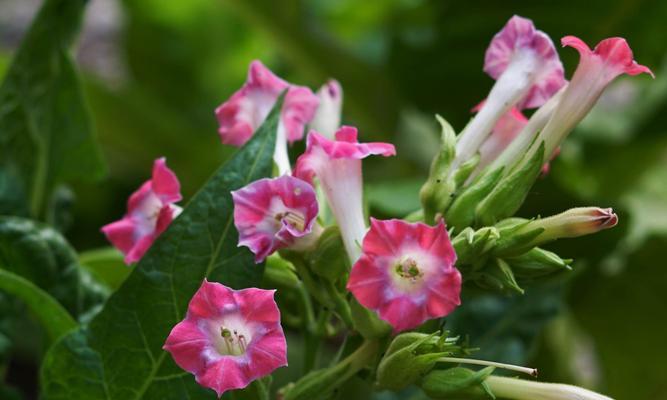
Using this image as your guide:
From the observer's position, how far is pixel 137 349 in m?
0.59

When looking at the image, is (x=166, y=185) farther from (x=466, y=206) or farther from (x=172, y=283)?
(x=466, y=206)

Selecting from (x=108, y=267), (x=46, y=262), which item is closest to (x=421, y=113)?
(x=108, y=267)

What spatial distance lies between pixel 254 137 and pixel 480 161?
15 centimetres

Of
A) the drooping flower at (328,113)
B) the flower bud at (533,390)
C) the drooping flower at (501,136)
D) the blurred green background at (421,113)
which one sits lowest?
the blurred green background at (421,113)

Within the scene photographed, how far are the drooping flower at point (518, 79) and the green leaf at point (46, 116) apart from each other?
34 cm

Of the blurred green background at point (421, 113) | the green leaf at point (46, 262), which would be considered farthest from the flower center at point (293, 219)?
the blurred green background at point (421, 113)

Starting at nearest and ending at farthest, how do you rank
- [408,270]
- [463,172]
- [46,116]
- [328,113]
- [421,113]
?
[408,270], [463,172], [328,113], [46,116], [421,113]

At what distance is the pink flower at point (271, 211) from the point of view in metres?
0.54

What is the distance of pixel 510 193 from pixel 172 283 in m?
0.21

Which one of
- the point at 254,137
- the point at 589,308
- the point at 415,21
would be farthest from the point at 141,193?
the point at 415,21

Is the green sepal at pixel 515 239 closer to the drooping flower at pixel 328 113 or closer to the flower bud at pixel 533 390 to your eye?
the flower bud at pixel 533 390

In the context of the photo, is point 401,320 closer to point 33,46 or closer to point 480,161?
point 480,161

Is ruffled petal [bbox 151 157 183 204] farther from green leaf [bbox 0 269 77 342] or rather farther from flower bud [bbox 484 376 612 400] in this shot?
flower bud [bbox 484 376 612 400]

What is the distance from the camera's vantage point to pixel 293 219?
56 cm
